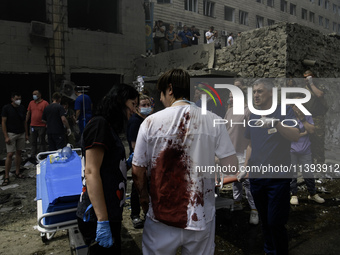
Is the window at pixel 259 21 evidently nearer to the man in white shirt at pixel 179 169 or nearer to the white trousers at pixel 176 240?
the man in white shirt at pixel 179 169

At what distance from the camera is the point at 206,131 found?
1.91m

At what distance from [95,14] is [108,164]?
13424 millimetres

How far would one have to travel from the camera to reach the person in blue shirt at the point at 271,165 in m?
2.70

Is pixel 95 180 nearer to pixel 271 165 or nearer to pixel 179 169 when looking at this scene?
pixel 179 169

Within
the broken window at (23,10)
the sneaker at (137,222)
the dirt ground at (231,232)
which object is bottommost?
the dirt ground at (231,232)

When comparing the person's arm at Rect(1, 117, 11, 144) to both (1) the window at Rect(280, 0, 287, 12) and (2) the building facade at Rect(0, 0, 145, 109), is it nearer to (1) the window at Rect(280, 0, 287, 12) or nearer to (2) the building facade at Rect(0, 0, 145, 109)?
(2) the building facade at Rect(0, 0, 145, 109)

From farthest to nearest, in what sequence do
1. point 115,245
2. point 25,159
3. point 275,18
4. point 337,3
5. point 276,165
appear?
1. point 337,3
2. point 275,18
3. point 25,159
4. point 276,165
5. point 115,245

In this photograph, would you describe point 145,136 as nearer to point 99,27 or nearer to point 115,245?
point 115,245

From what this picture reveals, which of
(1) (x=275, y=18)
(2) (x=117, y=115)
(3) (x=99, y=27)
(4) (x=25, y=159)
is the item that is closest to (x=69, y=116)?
(4) (x=25, y=159)

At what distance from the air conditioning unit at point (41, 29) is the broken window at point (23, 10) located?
6.66 ft

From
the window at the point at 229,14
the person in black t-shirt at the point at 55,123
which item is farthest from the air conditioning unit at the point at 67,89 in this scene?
the window at the point at 229,14

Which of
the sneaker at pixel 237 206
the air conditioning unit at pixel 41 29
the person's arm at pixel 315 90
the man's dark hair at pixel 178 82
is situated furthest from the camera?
the air conditioning unit at pixel 41 29

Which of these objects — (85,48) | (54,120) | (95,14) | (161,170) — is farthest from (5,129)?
(95,14)

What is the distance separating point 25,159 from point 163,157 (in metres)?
7.03
